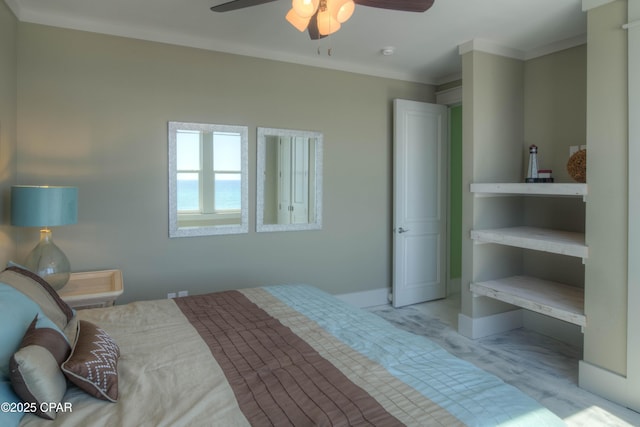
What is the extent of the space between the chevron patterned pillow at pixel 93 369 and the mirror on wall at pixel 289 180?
7.63ft

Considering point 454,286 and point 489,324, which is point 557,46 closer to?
point 489,324

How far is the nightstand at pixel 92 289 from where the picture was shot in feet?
8.62

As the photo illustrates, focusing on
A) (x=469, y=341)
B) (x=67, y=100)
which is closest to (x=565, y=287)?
(x=469, y=341)

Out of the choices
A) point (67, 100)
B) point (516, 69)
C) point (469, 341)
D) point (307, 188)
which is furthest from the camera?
point (307, 188)

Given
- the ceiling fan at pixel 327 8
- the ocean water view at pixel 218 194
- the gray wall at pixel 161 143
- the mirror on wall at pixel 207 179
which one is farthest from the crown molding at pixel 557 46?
the ocean water view at pixel 218 194

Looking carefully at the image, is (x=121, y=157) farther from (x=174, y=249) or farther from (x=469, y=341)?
(x=469, y=341)

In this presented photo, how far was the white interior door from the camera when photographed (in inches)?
170

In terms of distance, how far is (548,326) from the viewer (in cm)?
361

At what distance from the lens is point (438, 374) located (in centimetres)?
151

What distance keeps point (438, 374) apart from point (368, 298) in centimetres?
290

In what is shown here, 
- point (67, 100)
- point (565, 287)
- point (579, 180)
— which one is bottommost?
point (565, 287)

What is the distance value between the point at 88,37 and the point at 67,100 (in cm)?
53

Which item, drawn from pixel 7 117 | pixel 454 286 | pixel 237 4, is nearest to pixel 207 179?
pixel 7 117

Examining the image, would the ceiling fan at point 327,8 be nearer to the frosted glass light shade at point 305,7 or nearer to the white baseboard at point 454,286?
the frosted glass light shade at point 305,7
